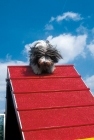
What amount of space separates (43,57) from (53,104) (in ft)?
4.15

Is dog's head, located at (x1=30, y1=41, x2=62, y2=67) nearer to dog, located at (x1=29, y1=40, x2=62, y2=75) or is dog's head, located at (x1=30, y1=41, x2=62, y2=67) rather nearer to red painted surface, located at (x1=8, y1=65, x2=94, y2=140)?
dog, located at (x1=29, y1=40, x2=62, y2=75)

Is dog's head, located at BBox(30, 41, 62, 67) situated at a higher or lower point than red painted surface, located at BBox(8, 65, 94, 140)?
higher

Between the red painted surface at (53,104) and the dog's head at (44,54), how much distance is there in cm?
26

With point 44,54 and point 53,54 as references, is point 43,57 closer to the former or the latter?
point 44,54

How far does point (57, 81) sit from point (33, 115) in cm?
126

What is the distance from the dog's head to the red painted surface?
26 centimetres

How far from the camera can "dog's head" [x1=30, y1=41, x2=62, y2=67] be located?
18.8 ft

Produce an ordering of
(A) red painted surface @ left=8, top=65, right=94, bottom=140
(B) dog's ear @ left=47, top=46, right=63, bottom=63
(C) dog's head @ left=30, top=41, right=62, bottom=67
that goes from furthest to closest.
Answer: (B) dog's ear @ left=47, top=46, right=63, bottom=63, (C) dog's head @ left=30, top=41, right=62, bottom=67, (A) red painted surface @ left=8, top=65, right=94, bottom=140

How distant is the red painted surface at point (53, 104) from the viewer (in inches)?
170

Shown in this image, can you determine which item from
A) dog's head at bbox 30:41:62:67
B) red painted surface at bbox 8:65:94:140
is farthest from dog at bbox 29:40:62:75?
red painted surface at bbox 8:65:94:140

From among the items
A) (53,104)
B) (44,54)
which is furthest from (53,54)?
(53,104)

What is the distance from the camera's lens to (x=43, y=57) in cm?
579

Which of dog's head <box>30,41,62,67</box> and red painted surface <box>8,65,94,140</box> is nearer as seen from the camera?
red painted surface <box>8,65,94,140</box>

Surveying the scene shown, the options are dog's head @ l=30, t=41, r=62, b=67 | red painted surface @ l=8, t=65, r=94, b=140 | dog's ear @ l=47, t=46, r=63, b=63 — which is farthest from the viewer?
dog's ear @ l=47, t=46, r=63, b=63
